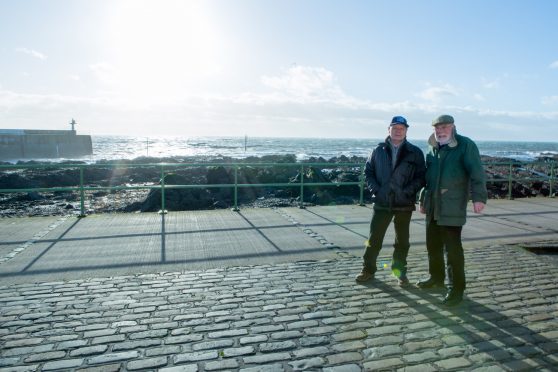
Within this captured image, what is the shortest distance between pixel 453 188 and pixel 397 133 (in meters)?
0.83

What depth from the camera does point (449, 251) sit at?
14.5 ft

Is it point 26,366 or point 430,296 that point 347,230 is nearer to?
point 430,296

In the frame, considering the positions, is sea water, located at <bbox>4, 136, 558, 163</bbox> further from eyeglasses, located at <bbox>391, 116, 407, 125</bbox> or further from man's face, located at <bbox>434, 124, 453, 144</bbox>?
man's face, located at <bbox>434, 124, 453, 144</bbox>

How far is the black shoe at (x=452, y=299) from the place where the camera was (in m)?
4.26

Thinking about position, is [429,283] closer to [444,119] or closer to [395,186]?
[395,186]

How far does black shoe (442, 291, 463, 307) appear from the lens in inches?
168

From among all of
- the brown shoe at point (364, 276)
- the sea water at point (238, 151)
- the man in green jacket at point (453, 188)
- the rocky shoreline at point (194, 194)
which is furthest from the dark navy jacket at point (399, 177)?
the sea water at point (238, 151)

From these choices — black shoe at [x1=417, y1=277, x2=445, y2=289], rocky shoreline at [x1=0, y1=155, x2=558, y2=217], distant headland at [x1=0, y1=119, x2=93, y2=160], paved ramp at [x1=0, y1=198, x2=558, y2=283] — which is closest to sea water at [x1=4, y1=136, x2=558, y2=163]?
distant headland at [x1=0, y1=119, x2=93, y2=160]

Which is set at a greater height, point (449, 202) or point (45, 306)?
point (449, 202)

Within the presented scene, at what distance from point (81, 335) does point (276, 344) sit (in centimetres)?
154

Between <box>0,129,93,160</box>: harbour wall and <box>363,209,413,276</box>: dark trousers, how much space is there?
188ft

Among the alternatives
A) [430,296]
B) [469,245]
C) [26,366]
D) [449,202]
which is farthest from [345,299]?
[469,245]

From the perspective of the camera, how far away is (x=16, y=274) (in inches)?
199

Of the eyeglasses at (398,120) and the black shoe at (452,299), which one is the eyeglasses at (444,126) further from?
the black shoe at (452,299)
